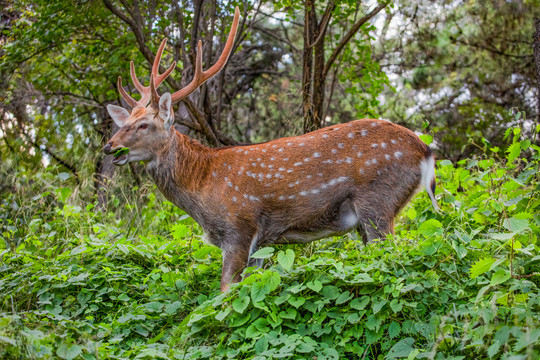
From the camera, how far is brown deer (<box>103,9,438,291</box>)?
4789 mm

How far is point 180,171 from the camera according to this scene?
5.18 meters

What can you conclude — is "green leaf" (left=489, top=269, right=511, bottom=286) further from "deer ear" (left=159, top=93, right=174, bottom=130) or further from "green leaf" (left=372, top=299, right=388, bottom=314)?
"deer ear" (left=159, top=93, right=174, bottom=130)

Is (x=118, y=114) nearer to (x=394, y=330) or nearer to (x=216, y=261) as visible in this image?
(x=216, y=261)

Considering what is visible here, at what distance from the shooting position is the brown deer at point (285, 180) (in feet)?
15.7

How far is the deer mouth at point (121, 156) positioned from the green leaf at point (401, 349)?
2.86m

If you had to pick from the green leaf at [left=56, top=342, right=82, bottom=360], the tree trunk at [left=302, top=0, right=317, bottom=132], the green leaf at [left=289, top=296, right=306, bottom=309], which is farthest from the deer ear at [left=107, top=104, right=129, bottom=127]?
the green leaf at [left=56, top=342, right=82, bottom=360]

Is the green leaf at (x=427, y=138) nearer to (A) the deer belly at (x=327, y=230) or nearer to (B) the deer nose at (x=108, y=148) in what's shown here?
(A) the deer belly at (x=327, y=230)

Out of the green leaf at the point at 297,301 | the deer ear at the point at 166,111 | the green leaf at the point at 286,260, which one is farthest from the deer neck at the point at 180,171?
the green leaf at the point at 297,301

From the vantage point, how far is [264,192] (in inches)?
198

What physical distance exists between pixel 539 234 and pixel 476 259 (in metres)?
0.49

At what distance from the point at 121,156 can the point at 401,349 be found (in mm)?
2956

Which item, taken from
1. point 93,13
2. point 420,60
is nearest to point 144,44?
point 93,13

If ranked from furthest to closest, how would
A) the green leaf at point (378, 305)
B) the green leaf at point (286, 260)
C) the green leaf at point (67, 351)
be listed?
the green leaf at point (286, 260) < the green leaf at point (378, 305) < the green leaf at point (67, 351)

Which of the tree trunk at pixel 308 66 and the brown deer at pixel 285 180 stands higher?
the tree trunk at pixel 308 66
